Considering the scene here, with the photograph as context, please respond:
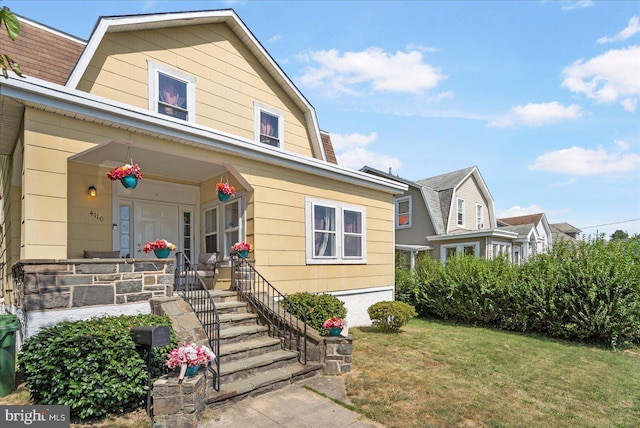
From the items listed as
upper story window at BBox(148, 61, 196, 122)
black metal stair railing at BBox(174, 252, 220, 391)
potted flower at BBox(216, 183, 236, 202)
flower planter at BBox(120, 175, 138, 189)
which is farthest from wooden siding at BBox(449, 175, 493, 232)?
flower planter at BBox(120, 175, 138, 189)

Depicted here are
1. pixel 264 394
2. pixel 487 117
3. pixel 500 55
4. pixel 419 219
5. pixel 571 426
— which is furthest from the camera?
pixel 419 219

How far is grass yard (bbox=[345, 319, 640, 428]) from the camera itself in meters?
4.20

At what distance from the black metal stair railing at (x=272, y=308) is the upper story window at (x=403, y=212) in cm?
1342

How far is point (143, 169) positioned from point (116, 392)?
5.03 metres

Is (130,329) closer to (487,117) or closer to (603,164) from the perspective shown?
(487,117)

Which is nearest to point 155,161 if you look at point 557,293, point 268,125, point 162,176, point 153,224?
point 162,176

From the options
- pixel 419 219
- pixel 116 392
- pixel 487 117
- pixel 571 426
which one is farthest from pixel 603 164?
pixel 116 392

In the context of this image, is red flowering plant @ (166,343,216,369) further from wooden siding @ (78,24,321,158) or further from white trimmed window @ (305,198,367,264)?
wooden siding @ (78,24,321,158)

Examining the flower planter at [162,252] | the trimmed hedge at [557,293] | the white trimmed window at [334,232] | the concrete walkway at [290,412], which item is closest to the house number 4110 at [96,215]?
the flower planter at [162,252]

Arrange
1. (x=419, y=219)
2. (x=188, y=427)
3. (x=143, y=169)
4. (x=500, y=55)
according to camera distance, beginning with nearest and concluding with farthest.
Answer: (x=188, y=427) < (x=143, y=169) < (x=500, y=55) < (x=419, y=219)

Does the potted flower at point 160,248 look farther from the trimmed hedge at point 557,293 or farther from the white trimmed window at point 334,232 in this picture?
the trimmed hedge at point 557,293

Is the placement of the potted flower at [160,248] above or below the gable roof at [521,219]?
below

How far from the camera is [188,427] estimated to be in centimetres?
365

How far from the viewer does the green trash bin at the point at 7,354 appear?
425 cm
